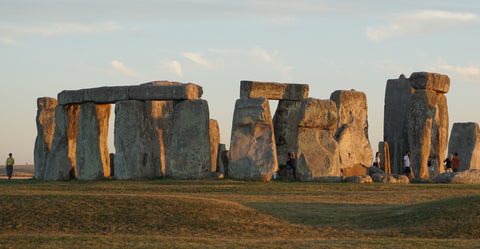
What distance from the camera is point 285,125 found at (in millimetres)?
30891

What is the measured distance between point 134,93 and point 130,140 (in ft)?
5.61

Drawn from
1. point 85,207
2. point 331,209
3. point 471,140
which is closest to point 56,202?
point 85,207

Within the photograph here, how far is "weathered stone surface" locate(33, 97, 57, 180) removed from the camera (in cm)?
3209

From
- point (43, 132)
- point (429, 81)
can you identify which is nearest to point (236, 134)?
point (429, 81)

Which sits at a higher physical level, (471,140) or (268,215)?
(471,140)

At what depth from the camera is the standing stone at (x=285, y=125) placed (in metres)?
30.6

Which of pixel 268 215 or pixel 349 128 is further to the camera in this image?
pixel 349 128

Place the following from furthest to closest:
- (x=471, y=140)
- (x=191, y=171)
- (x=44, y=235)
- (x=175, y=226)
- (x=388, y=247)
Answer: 1. (x=471, y=140)
2. (x=191, y=171)
3. (x=175, y=226)
4. (x=44, y=235)
5. (x=388, y=247)

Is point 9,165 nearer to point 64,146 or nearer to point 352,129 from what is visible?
point 64,146

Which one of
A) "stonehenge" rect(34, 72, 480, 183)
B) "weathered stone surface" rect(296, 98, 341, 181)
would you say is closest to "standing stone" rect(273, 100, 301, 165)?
"stonehenge" rect(34, 72, 480, 183)

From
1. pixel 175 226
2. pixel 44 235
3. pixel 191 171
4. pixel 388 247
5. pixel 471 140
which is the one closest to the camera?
pixel 388 247

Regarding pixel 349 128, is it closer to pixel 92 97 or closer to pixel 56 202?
pixel 92 97

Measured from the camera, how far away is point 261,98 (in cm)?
2672

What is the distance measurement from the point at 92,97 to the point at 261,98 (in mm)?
6369
